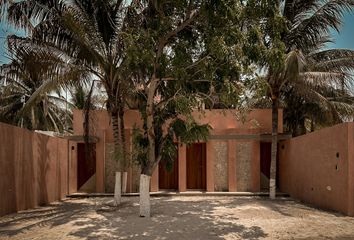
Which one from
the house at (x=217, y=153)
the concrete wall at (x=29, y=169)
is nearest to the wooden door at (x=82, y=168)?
the house at (x=217, y=153)

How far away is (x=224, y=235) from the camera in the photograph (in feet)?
27.8

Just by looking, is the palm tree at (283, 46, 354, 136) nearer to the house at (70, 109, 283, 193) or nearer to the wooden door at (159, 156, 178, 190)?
the house at (70, 109, 283, 193)

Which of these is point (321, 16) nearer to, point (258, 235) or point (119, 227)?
point (258, 235)

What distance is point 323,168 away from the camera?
41.3 feet

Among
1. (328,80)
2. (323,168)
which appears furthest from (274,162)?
(328,80)

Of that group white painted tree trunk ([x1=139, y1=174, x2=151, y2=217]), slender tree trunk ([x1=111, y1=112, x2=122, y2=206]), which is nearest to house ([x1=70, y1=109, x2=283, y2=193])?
slender tree trunk ([x1=111, y1=112, x2=122, y2=206])

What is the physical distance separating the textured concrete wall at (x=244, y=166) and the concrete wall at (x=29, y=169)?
734 cm

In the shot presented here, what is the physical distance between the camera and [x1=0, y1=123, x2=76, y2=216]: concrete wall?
35.0ft

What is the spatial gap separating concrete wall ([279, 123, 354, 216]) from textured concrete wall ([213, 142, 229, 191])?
260cm

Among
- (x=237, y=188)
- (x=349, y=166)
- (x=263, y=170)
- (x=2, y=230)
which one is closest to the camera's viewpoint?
(x=2, y=230)

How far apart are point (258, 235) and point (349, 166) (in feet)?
12.5

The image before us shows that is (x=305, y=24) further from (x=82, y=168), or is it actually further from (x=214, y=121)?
(x=82, y=168)

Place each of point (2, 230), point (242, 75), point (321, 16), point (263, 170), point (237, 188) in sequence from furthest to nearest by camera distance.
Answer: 1. point (263, 170)
2. point (237, 188)
3. point (321, 16)
4. point (242, 75)
5. point (2, 230)

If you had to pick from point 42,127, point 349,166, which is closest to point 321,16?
point 349,166
